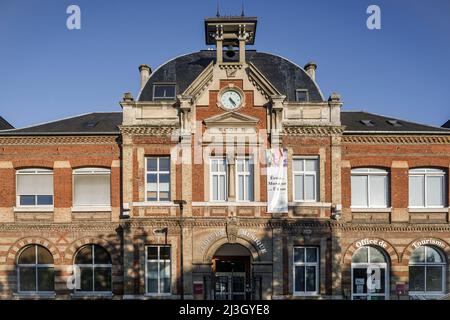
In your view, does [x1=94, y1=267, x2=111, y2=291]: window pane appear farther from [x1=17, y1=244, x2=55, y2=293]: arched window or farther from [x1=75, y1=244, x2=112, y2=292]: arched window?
[x1=17, y1=244, x2=55, y2=293]: arched window

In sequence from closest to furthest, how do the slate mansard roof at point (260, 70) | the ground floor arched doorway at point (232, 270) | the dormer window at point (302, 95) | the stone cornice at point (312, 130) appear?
the stone cornice at point (312, 130), the ground floor arched doorway at point (232, 270), the dormer window at point (302, 95), the slate mansard roof at point (260, 70)

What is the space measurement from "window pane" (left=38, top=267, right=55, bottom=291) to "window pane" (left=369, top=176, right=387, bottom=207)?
1602 centimetres

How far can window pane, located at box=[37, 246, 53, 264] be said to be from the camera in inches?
857

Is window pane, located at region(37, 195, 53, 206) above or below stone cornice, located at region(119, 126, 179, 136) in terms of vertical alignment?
below

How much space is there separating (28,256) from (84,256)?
2.75m

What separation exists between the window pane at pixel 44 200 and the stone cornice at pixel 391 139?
578 inches

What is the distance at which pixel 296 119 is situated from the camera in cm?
2134

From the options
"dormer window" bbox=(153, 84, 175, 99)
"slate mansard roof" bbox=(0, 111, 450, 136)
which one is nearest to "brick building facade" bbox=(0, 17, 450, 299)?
"slate mansard roof" bbox=(0, 111, 450, 136)

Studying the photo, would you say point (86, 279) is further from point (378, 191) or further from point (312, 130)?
point (378, 191)

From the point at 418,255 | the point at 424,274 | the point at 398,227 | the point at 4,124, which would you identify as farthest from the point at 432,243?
the point at 4,124

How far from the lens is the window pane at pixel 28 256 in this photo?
71.4 ft

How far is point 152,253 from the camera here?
69.3ft

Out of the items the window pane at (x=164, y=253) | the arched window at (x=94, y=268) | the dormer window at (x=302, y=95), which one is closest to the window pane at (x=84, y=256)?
the arched window at (x=94, y=268)

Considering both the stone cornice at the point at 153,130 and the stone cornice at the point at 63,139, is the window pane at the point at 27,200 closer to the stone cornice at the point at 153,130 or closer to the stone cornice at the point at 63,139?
the stone cornice at the point at 63,139
